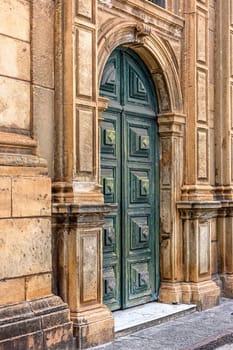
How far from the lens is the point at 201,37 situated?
877 cm

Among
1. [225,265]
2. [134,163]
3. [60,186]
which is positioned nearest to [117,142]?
[134,163]

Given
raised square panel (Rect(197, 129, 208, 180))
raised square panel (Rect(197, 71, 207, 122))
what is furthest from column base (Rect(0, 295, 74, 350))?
raised square panel (Rect(197, 71, 207, 122))

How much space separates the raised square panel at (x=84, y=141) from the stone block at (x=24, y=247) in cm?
83

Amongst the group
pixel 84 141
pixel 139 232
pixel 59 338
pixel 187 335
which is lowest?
pixel 187 335

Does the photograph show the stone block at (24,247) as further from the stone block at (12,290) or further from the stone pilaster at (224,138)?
the stone pilaster at (224,138)

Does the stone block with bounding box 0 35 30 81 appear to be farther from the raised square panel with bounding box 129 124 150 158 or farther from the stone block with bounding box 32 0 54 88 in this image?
the raised square panel with bounding box 129 124 150 158

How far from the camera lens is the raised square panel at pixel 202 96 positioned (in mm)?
8672

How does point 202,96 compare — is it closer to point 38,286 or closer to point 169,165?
point 169,165

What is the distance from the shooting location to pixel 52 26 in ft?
20.6

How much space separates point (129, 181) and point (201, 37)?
98.8 inches

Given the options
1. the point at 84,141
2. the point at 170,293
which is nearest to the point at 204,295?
the point at 170,293

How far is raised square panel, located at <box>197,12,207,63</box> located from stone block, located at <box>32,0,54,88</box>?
303cm

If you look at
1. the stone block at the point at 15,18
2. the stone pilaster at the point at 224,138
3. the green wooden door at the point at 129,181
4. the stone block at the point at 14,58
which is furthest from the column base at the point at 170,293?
the stone block at the point at 15,18

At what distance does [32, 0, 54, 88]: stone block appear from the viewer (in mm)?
6039
